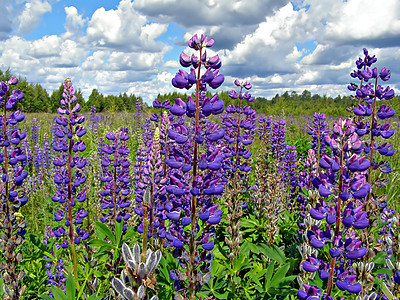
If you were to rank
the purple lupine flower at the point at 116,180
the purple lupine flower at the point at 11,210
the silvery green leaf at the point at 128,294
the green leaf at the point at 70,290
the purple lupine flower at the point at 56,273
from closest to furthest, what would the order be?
1. the silvery green leaf at the point at 128,294
2. the green leaf at the point at 70,290
3. the purple lupine flower at the point at 11,210
4. the purple lupine flower at the point at 56,273
5. the purple lupine flower at the point at 116,180

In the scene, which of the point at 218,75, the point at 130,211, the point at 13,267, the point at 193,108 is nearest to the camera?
the point at 193,108

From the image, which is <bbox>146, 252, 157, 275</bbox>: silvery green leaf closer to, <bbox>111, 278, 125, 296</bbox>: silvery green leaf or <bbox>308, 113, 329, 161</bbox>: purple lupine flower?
<bbox>111, 278, 125, 296</bbox>: silvery green leaf

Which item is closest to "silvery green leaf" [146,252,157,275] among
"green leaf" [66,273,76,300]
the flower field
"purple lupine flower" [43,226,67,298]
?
the flower field

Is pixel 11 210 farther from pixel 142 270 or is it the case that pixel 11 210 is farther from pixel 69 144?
pixel 142 270

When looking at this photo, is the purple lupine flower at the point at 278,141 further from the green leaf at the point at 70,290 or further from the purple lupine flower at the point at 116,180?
the green leaf at the point at 70,290

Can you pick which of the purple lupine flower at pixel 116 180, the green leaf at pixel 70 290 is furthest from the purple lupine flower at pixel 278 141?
the green leaf at pixel 70 290

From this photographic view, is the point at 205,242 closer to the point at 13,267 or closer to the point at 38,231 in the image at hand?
the point at 13,267

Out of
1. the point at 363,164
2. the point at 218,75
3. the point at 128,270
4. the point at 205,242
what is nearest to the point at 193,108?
the point at 218,75

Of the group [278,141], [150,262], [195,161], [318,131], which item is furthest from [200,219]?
[318,131]

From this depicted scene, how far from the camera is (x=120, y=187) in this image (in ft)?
11.4

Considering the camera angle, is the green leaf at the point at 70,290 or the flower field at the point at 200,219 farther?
the green leaf at the point at 70,290

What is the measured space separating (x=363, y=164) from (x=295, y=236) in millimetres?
2370

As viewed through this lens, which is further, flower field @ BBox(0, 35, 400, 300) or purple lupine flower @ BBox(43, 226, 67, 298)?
purple lupine flower @ BBox(43, 226, 67, 298)

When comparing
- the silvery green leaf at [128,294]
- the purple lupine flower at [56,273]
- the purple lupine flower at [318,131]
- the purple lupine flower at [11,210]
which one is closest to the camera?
the silvery green leaf at [128,294]
